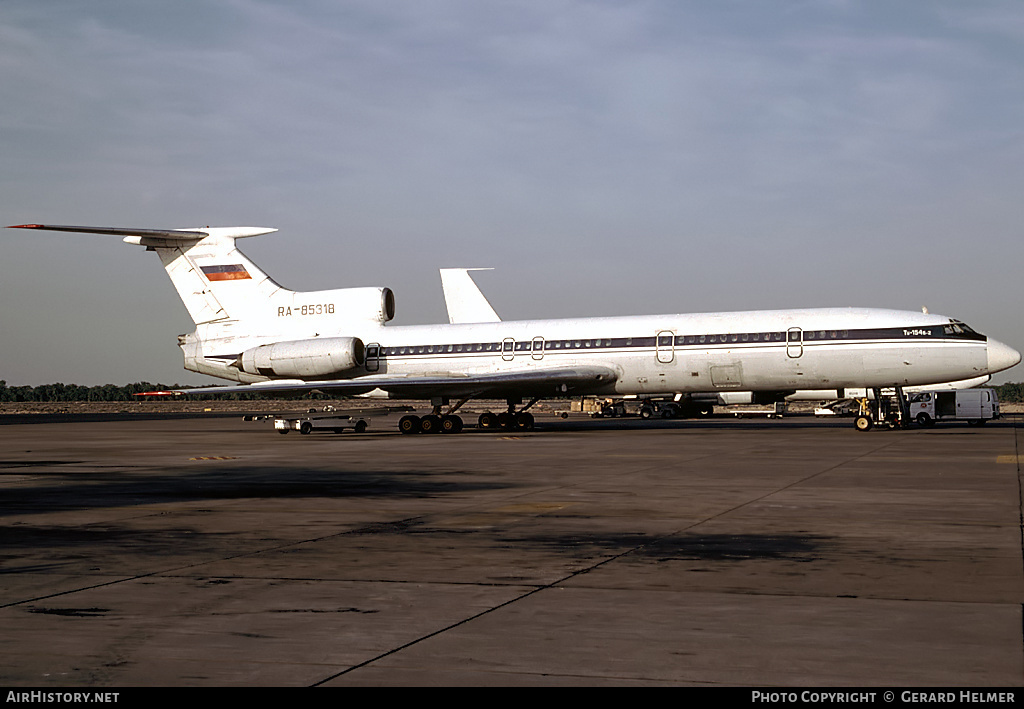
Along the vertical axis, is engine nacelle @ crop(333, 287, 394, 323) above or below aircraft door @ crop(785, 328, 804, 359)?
above

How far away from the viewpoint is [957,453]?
2141cm

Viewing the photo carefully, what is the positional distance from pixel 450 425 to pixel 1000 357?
57.1ft

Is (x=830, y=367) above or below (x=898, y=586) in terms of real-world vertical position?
above

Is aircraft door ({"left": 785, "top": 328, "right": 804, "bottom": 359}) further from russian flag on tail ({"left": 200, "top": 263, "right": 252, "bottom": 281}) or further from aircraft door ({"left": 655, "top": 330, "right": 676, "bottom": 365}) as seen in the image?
russian flag on tail ({"left": 200, "top": 263, "right": 252, "bottom": 281})

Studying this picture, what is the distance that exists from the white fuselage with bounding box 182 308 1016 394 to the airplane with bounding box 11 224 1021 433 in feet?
0.14

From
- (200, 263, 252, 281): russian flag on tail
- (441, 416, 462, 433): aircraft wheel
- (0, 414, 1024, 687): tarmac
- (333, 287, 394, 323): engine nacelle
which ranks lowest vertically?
(0, 414, 1024, 687): tarmac

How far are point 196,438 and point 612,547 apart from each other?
25.7 meters

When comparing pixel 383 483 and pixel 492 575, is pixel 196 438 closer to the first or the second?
pixel 383 483

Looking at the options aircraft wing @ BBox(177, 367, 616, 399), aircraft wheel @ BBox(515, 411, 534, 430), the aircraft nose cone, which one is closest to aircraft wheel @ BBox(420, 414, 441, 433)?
aircraft wing @ BBox(177, 367, 616, 399)

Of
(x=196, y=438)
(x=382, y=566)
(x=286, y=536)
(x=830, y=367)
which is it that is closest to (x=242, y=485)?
(x=286, y=536)

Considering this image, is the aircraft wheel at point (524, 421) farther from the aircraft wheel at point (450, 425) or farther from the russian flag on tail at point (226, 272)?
the russian flag on tail at point (226, 272)

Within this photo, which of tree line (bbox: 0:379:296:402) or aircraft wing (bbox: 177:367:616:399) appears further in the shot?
tree line (bbox: 0:379:296:402)

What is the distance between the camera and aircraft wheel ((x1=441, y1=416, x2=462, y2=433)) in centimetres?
3403

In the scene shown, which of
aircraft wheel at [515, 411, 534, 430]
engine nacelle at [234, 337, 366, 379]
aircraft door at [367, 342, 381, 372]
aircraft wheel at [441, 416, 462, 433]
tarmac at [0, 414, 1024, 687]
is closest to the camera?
tarmac at [0, 414, 1024, 687]
